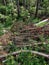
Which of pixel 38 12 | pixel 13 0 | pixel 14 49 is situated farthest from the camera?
pixel 13 0

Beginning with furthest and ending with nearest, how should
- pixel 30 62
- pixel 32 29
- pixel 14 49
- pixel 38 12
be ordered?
pixel 38 12 < pixel 32 29 < pixel 14 49 < pixel 30 62

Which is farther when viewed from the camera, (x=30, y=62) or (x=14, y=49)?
(x=14, y=49)

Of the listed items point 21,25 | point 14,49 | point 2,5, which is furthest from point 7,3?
point 14,49

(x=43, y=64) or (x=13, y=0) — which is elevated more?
(x=13, y=0)

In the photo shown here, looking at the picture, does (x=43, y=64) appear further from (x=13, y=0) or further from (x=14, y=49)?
(x=13, y=0)

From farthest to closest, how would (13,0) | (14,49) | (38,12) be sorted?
(13,0) < (38,12) < (14,49)

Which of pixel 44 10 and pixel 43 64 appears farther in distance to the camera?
pixel 44 10

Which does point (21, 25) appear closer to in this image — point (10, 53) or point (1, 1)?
point (10, 53)

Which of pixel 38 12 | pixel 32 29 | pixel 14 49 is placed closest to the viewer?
pixel 14 49

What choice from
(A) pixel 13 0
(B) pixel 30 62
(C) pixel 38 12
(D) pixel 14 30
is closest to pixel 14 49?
(B) pixel 30 62
